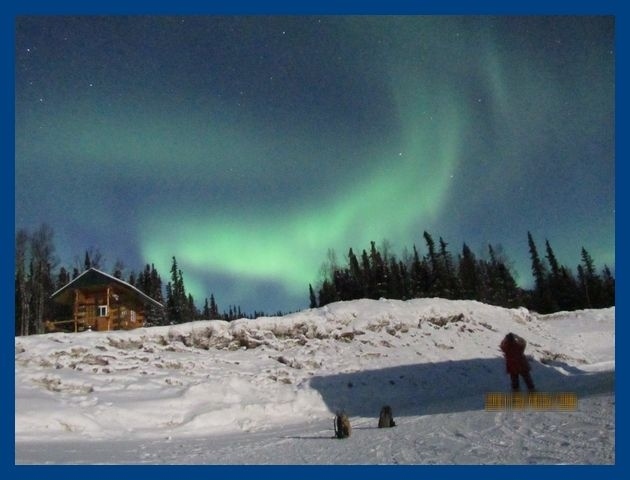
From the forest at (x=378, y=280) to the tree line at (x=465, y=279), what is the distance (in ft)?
0.06

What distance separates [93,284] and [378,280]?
6.44 m

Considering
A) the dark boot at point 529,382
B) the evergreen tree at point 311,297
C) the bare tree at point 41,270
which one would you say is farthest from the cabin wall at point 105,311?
the dark boot at point 529,382

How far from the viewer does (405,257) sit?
38.9 ft

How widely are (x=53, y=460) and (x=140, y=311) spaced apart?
5168 mm

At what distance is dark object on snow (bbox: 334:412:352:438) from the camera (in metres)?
8.86

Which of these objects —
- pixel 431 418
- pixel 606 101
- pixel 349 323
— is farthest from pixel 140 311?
pixel 606 101

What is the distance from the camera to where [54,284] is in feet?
36.9

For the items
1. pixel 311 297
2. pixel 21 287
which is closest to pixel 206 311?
pixel 311 297

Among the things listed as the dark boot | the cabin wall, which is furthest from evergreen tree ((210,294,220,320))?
the dark boot

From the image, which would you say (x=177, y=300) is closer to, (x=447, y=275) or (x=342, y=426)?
(x=342, y=426)

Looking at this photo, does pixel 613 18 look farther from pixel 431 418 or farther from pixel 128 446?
pixel 128 446

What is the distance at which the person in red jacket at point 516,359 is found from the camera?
10.7 meters

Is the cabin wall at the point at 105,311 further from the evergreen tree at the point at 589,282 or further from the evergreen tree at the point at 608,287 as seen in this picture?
the evergreen tree at the point at 608,287

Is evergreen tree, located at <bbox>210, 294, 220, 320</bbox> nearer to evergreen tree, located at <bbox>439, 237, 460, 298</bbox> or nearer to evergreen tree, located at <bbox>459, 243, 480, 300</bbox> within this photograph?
evergreen tree, located at <bbox>439, 237, 460, 298</bbox>
